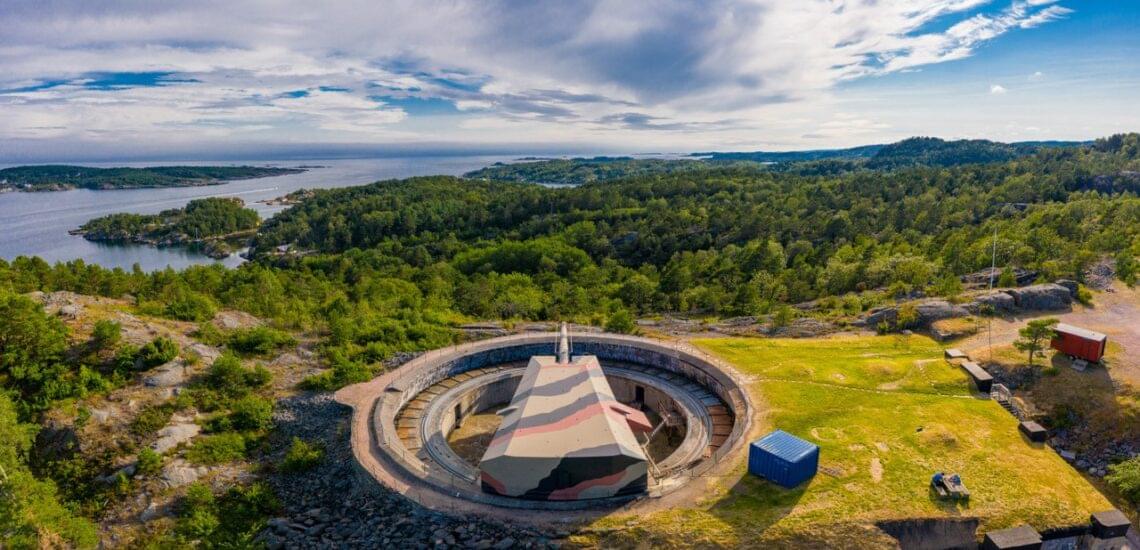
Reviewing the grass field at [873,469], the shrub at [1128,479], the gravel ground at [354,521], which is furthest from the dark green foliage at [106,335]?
the shrub at [1128,479]

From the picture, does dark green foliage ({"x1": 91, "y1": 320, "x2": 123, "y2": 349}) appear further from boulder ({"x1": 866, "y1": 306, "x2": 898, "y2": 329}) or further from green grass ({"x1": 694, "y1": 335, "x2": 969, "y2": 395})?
boulder ({"x1": 866, "y1": 306, "x2": 898, "y2": 329})

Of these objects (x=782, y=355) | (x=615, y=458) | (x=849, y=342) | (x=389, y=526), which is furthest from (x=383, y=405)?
(x=849, y=342)

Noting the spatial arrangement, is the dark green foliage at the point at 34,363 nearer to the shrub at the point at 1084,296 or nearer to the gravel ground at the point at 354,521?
the gravel ground at the point at 354,521

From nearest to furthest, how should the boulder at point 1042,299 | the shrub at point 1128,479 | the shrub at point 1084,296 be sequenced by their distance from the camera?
the shrub at point 1128,479 → the boulder at point 1042,299 → the shrub at point 1084,296

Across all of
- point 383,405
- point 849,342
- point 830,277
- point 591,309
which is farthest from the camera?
point 830,277

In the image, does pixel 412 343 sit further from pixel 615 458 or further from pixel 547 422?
pixel 615 458

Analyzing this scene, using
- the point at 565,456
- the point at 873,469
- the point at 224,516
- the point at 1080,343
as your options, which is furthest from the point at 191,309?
the point at 1080,343

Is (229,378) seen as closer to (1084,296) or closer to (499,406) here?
(499,406)
